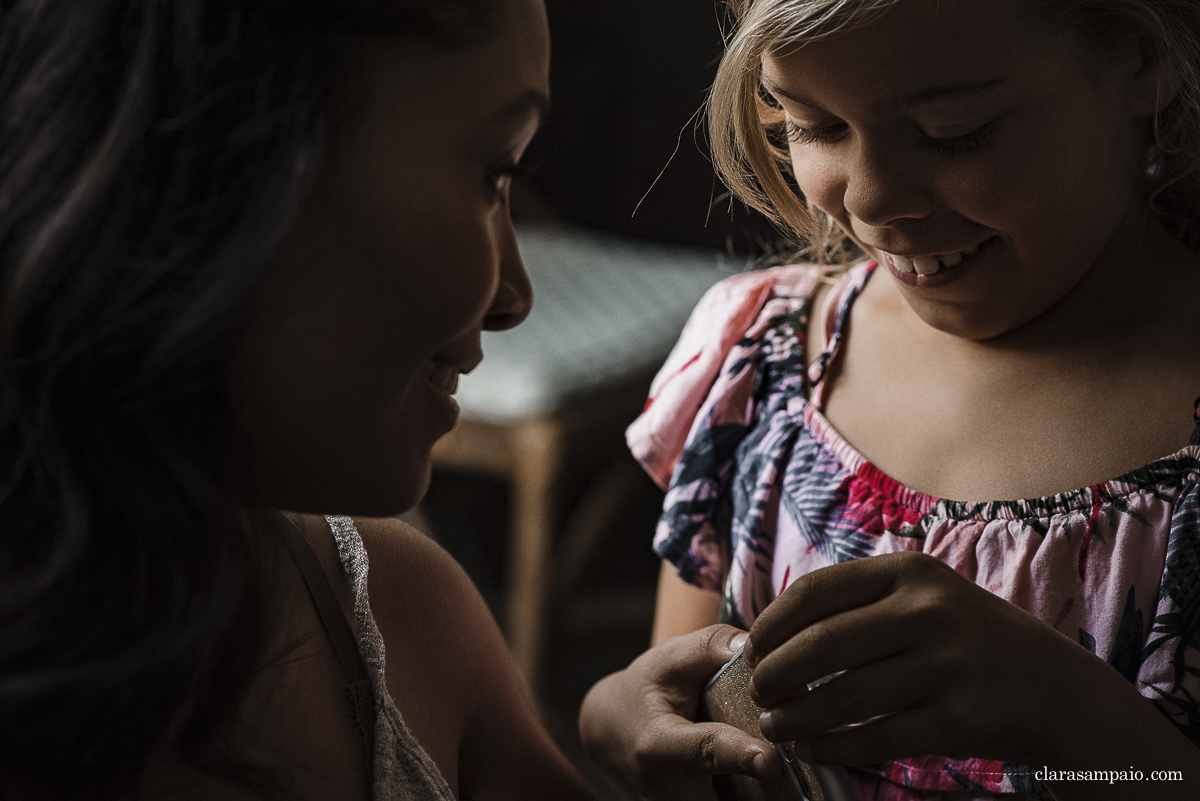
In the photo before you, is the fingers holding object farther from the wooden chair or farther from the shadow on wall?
Answer: the shadow on wall

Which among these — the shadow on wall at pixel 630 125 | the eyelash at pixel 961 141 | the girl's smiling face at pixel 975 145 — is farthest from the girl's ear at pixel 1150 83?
the shadow on wall at pixel 630 125

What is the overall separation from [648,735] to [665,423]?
0.30m

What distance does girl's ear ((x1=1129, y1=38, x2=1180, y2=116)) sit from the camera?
688 millimetres

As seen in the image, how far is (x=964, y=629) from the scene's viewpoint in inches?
22.8

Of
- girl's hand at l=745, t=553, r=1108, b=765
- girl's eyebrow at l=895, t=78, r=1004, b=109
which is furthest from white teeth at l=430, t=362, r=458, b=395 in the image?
girl's eyebrow at l=895, t=78, r=1004, b=109

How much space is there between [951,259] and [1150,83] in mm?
162

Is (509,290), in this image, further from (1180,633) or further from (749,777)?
(1180,633)

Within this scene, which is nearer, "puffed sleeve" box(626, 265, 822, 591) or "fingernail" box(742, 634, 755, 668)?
"fingernail" box(742, 634, 755, 668)

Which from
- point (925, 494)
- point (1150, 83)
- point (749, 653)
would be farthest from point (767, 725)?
point (1150, 83)

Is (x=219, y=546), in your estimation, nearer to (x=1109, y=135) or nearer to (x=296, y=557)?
(x=296, y=557)

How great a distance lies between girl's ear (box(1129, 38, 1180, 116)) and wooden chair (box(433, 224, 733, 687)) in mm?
896

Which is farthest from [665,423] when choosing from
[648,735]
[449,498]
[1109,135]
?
[449,498]

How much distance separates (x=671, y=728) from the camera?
71 centimetres

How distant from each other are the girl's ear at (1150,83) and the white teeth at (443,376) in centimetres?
46
